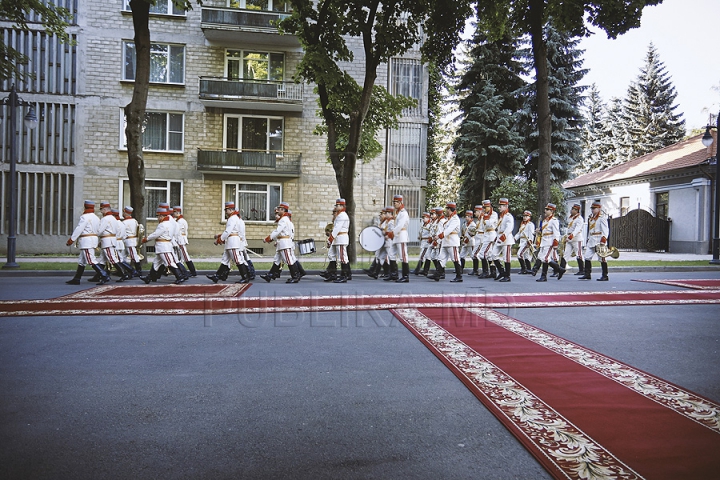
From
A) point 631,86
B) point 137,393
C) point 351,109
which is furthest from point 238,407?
point 631,86

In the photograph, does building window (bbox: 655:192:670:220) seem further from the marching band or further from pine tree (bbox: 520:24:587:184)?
the marching band

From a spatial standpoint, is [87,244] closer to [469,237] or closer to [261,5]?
[469,237]

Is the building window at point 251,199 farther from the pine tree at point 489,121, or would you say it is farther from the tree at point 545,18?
the tree at point 545,18

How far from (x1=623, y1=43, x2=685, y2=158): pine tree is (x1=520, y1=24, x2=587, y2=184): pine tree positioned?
64.9 feet

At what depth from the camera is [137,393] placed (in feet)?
14.7

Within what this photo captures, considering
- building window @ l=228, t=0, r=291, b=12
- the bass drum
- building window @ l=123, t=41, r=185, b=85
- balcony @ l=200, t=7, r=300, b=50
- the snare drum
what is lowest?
the snare drum

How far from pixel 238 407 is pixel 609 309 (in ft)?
23.8

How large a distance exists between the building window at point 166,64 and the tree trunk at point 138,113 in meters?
11.2

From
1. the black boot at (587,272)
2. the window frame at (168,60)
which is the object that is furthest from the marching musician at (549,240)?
the window frame at (168,60)

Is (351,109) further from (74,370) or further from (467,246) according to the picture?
(74,370)

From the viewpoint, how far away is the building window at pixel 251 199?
27.2 m

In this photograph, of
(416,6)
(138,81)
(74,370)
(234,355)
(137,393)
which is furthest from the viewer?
(416,6)

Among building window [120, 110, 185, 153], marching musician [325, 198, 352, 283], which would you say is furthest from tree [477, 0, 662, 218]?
building window [120, 110, 185, 153]

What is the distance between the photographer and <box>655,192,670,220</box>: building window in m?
32.7
